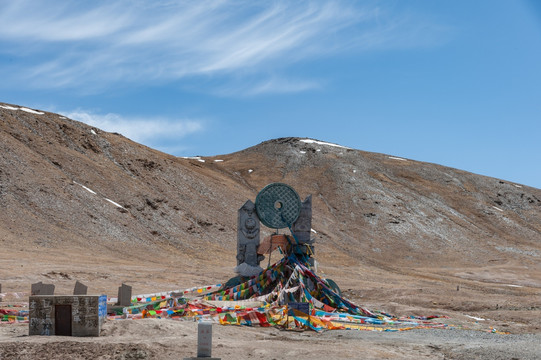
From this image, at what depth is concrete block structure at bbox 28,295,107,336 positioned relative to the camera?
53.0ft

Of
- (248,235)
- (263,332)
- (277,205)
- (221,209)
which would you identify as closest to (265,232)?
(221,209)

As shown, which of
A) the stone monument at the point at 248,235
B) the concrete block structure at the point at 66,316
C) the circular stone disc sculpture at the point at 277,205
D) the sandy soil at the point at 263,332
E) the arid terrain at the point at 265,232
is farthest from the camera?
the stone monument at the point at 248,235

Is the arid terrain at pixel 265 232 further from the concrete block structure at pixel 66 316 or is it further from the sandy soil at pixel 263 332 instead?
the concrete block structure at pixel 66 316

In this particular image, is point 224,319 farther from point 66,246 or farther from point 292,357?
point 66,246

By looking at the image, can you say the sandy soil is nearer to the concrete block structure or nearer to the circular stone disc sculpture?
the concrete block structure

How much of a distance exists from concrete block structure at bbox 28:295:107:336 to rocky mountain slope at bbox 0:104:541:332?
53.8 feet

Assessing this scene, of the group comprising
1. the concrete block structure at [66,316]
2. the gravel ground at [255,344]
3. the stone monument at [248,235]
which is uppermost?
the stone monument at [248,235]

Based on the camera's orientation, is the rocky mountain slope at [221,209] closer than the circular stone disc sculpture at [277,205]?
No

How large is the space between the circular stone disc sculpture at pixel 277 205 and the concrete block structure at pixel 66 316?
48.3 feet

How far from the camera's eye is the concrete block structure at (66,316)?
635 inches

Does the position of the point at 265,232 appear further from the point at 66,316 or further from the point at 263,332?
the point at 66,316

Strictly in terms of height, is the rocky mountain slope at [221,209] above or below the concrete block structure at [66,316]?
above

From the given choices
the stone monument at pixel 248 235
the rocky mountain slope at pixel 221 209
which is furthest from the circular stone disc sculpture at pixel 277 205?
the rocky mountain slope at pixel 221 209

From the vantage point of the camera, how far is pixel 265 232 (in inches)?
2436
